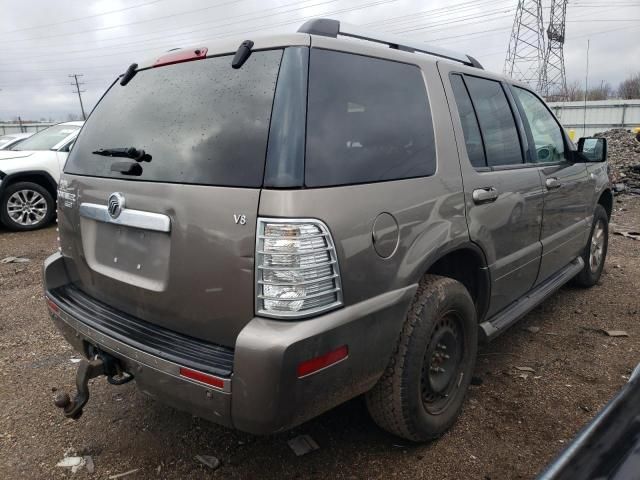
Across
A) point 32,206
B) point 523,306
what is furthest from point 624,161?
point 32,206

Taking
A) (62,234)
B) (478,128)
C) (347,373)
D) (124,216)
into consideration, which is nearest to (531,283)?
(478,128)

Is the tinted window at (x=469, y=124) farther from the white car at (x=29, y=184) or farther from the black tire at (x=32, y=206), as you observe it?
the black tire at (x=32, y=206)

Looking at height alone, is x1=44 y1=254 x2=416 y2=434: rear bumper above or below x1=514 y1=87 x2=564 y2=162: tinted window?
below

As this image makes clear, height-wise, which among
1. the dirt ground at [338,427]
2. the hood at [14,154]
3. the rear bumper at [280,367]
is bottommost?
the dirt ground at [338,427]

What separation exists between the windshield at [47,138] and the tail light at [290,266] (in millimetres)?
8080

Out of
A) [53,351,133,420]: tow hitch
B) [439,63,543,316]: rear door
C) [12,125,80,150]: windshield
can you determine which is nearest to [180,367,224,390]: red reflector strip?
[53,351,133,420]: tow hitch

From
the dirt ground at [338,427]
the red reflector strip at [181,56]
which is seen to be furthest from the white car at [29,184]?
the red reflector strip at [181,56]

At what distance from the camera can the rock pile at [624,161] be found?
11.9m

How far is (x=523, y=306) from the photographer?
11.0 feet

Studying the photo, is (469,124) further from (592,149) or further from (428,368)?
(592,149)

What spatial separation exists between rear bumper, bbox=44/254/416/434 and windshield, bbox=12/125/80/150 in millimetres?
7563

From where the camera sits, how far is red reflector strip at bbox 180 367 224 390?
6.02ft

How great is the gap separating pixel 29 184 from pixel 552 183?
7.68m

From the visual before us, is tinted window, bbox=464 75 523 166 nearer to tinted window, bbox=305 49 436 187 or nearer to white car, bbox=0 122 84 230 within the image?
tinted window, bbox=305 49 436 187
